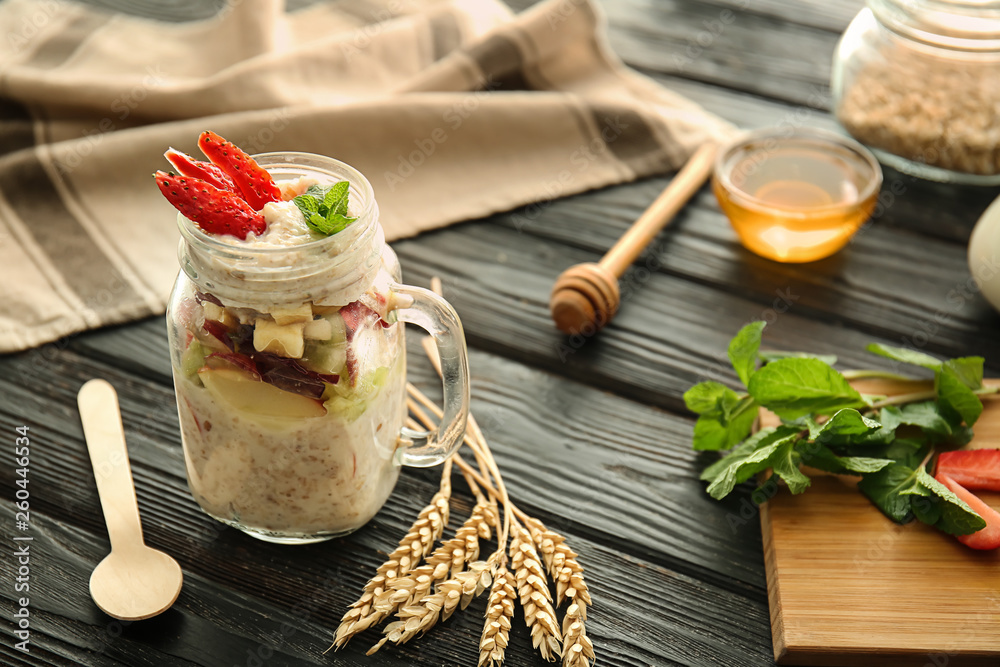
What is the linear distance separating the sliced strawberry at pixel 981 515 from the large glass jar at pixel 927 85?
2.10 feet

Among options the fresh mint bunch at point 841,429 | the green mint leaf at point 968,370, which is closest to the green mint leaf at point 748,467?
the fresh mint bunch at point 841,429

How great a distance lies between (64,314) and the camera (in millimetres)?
1214

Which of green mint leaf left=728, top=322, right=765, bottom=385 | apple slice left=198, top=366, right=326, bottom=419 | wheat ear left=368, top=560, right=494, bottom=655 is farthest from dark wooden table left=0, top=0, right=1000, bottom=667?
apple slice left=198, top=366, right=326, bottom=419

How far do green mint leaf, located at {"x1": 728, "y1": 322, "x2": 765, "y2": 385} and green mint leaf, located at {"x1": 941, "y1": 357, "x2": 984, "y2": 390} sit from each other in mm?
→ 230

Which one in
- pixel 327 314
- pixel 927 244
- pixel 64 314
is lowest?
pixel 927 244

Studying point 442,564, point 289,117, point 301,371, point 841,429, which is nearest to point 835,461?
point 841,429

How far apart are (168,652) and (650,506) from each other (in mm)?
532

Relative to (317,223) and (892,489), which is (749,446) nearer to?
(892,489)

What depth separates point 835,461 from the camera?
977 mm

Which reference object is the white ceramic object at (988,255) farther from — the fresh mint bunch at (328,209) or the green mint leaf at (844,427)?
the fresh mint bunch at (328,209)

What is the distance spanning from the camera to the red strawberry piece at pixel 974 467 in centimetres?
99

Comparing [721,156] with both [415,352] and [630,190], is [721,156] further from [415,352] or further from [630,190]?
[415,352]

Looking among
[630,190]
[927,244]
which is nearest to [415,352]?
[630,190]

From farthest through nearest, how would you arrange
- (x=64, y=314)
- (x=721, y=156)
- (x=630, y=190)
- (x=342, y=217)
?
(x=630, y=190) < (x=721, y=156) < (x=64, y=314) < (x=342, y=217)
